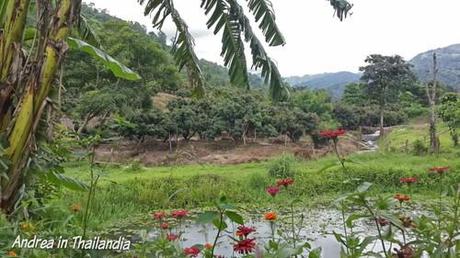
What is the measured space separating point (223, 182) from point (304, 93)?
16695 millimetres

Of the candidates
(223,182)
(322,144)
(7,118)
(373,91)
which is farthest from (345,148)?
(7,118)

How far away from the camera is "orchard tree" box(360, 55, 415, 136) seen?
20.1 m

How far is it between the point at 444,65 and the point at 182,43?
95.6m

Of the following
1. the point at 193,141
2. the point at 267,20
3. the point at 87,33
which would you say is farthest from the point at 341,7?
the point at 193,141

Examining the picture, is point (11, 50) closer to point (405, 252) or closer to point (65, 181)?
point (65, 181)

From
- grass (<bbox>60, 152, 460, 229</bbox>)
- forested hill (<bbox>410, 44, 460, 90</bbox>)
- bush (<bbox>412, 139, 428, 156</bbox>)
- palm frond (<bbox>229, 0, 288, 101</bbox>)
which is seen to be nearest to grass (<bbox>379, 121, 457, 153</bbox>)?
bush (<bbox>412, 139, 428, 156</bbox>)

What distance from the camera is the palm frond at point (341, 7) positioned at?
3.10 metres

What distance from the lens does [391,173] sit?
941 centimetres

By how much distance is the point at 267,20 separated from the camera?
3324 millimetres

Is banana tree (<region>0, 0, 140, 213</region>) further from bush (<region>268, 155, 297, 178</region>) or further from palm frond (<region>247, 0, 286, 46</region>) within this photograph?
bush (<region>268, 155, 297, 178</region>)

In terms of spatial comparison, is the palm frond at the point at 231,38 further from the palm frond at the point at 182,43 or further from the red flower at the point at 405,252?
the red flower at the point at 405,252

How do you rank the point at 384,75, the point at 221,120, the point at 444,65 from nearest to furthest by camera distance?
the point at 221,120 < the point at 384,75 < the point at 444,65

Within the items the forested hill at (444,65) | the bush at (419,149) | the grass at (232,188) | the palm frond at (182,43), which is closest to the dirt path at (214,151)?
the bush at (419,149)

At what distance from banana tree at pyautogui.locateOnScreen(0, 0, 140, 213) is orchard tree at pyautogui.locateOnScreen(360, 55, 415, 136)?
1903 centimetres
